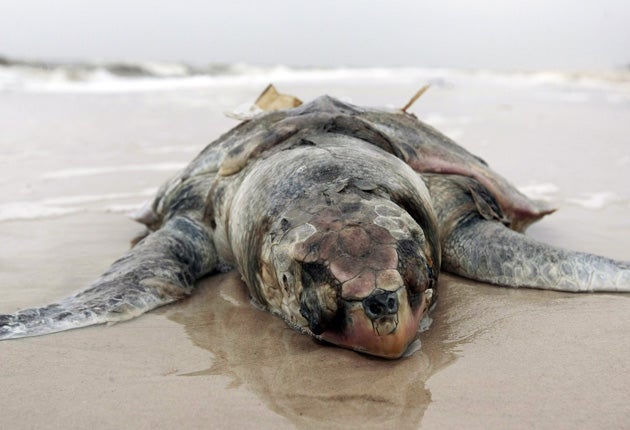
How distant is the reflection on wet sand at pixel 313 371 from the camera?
5.60 feet

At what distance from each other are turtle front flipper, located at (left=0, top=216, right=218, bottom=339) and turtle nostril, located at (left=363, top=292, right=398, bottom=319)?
1050 mm

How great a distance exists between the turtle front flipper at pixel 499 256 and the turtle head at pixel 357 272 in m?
0.84

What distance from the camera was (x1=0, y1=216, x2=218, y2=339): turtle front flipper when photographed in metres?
2.31

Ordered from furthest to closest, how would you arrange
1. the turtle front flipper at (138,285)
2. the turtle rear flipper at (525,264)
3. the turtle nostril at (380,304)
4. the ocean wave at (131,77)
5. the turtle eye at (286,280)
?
the ocean wave at (131,77) < the turtle rear flipper at (525,264) < the turtle front flipper at (138,285) < the turtle eye at (286,280) < the turtle nostril at (380,304)

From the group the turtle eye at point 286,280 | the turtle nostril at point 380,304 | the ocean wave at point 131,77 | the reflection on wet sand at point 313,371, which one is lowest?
the ocean wave at point 131,77

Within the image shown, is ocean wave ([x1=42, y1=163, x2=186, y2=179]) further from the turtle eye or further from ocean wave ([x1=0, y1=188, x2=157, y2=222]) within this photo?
the turtle eye

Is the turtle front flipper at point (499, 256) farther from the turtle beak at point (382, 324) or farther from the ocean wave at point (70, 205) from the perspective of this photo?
the ocean wave at point (70, 205)

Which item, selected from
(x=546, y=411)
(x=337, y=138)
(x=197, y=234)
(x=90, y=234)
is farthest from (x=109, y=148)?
(x=546, y=411)

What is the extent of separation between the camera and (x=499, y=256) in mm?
2947

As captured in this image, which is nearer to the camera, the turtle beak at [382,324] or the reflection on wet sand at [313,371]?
the reflection on wet sand at [313,371]

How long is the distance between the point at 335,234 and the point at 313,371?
0.43 meters

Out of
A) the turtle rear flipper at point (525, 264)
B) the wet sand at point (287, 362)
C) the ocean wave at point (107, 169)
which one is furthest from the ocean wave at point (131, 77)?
the turtle rear flipper at point (525, 264)

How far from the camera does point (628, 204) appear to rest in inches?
194

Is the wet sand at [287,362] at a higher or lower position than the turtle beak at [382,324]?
lower
